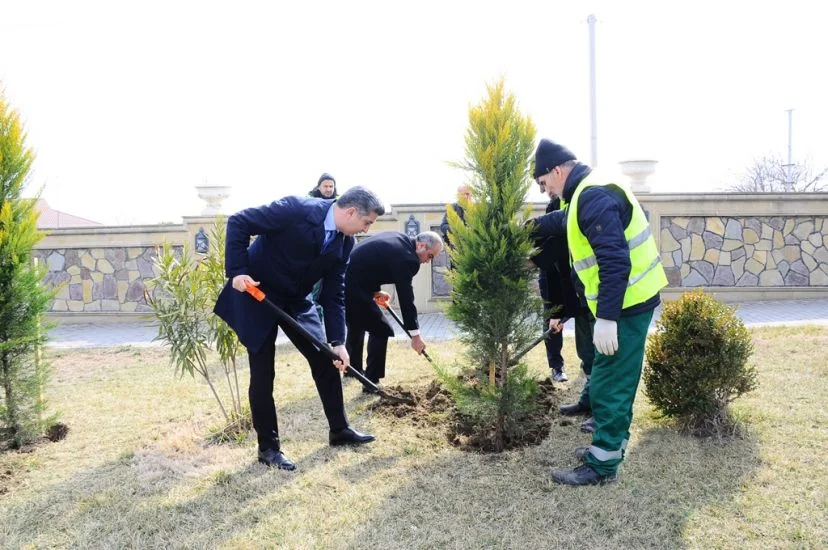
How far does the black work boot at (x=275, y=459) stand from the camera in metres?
4.07

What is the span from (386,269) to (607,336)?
98.3 inches

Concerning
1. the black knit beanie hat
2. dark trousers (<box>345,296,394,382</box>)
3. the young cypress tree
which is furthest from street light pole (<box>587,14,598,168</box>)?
the black knit beanie hat

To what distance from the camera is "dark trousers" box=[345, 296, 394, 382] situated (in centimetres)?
569

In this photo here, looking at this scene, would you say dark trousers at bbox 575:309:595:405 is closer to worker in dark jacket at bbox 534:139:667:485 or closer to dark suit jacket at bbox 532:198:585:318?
dark suit jacket at bbox 532:198:585:318

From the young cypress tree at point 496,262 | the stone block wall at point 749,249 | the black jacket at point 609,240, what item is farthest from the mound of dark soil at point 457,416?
the stone block wall at point 749,249

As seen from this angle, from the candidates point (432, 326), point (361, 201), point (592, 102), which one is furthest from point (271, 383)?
point (592, 102)

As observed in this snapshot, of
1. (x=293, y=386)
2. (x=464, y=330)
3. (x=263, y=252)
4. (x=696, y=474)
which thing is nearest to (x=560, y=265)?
(x=464, y=330)

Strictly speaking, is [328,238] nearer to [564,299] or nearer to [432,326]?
[564,299]

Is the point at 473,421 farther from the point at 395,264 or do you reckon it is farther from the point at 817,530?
the point at 817,530

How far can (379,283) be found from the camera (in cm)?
562

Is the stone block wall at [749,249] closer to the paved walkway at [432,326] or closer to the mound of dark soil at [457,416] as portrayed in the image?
the paved walkway at [432,326]

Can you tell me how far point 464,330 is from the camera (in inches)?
167

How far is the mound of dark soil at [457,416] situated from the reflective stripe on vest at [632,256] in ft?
4.35

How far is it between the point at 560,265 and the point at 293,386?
10.0 ft
